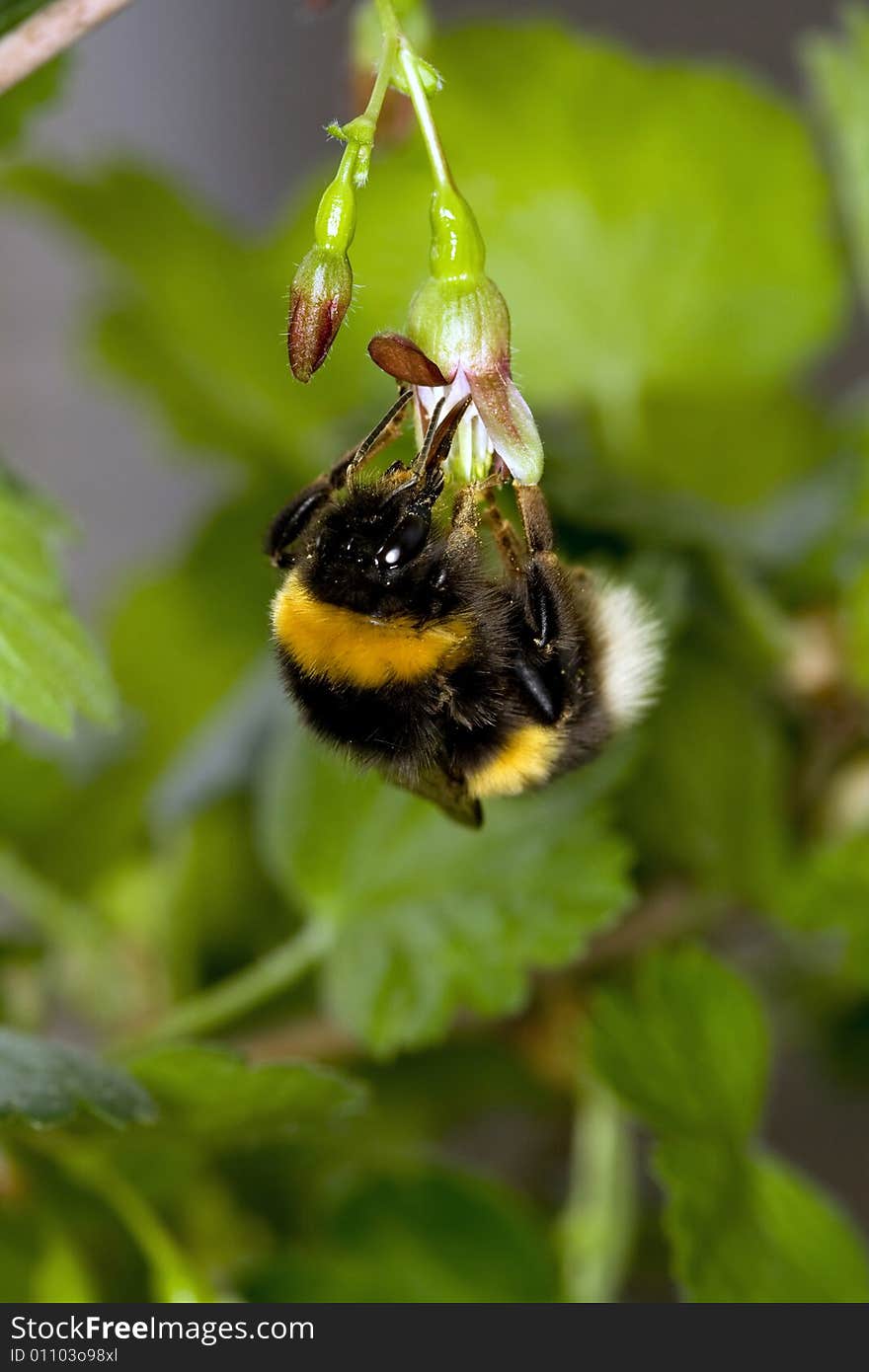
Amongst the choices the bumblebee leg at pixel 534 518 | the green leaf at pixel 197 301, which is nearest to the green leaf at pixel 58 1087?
the bumblebee leg at pixel 534 518

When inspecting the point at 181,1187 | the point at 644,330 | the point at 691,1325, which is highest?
the point at 644,330

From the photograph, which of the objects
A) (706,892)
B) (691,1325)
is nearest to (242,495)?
(706,892)

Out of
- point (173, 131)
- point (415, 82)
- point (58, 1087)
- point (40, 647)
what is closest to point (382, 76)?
point (415, 82)

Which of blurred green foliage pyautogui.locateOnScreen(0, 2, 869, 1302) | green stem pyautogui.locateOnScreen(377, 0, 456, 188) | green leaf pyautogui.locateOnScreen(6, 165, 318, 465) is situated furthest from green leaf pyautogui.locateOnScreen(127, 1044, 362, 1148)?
green leaf pyautogui.locateOnScreen(6, 165, 318, 465)

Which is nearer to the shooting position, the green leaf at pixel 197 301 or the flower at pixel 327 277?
the flower at pixel 327 277

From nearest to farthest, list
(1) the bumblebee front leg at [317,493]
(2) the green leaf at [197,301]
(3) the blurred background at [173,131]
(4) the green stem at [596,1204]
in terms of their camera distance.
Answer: (1) the bumblebee front leg at [317,493]
(4) the green stem at [596,1204]
(2) the green leaf at [197,301]
(3) the blurred background at [173,131]

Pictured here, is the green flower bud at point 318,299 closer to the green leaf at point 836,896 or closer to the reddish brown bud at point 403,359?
the reddish brown bud at point 403,359

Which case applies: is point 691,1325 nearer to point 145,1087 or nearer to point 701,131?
point 145,1087
